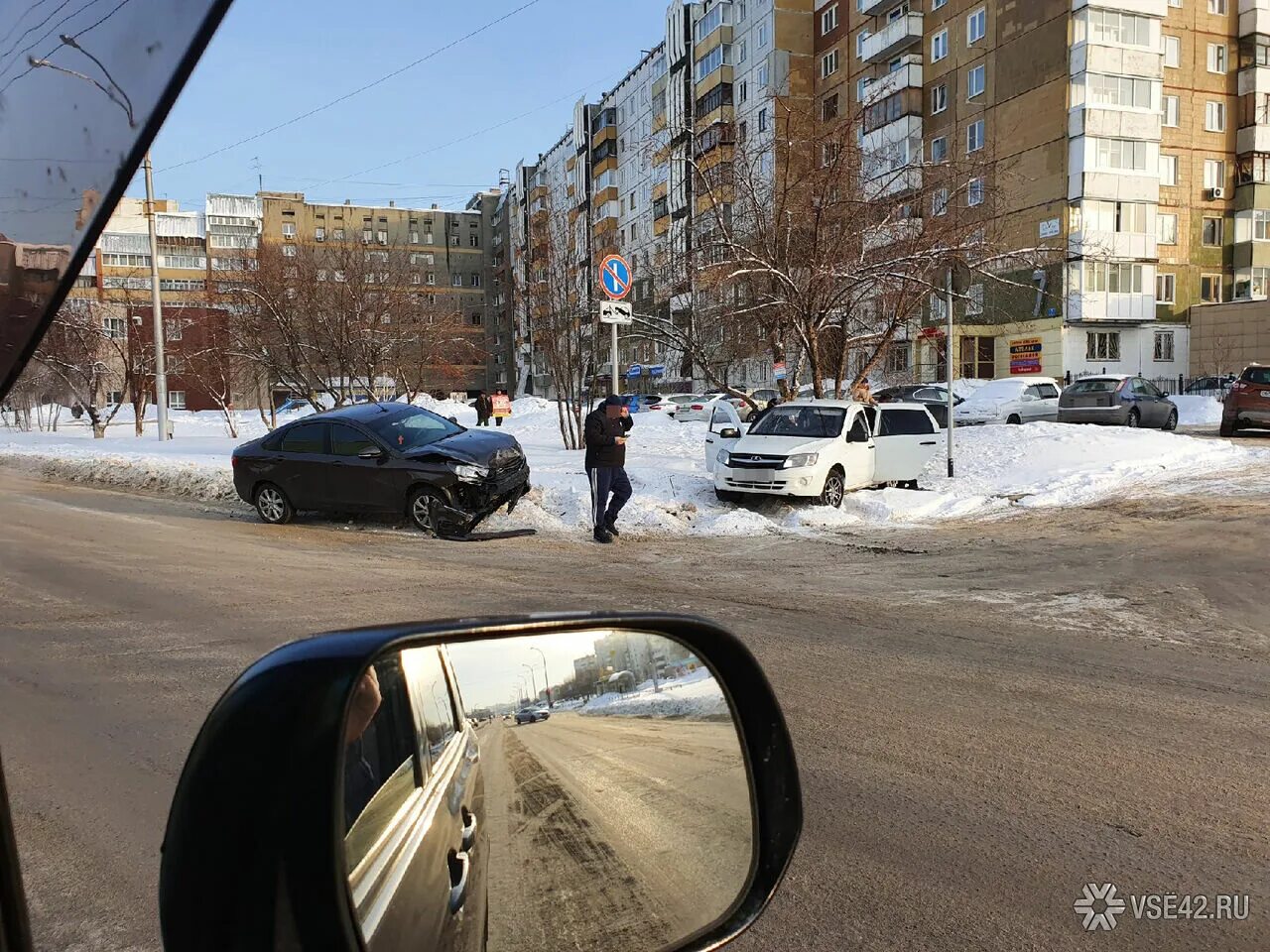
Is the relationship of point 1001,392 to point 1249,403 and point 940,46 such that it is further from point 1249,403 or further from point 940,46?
point 940,46

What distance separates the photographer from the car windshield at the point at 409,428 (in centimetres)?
1242

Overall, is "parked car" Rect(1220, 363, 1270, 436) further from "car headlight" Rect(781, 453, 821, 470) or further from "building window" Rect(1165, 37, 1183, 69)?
"building window" Rect(1165, 37, 1183, 69)

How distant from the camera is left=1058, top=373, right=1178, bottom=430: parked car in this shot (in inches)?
923

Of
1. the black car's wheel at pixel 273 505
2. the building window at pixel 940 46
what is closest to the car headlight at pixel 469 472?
the black car's wheel at pixel 273 505

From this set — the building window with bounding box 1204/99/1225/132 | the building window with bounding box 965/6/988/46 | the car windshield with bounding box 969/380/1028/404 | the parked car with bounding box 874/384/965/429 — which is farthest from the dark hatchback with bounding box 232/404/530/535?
the building window with bounding box 1204/99/1225/132

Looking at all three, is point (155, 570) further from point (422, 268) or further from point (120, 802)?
point (422, 268)

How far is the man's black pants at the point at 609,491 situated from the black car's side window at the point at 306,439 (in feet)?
13.7

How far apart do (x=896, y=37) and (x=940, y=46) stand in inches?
94.4

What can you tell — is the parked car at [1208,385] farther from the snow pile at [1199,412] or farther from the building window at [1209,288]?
the snow pile at [1199,412]

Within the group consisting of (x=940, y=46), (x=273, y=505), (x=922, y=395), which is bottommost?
(x=273, y=505)

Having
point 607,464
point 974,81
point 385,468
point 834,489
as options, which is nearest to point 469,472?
point 385,468

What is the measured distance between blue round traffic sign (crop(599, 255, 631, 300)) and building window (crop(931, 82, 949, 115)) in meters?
42.6

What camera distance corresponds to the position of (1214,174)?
1801 inches

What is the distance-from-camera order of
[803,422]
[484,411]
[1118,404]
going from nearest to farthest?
[803,422] < [1118,404] < [484,411]
